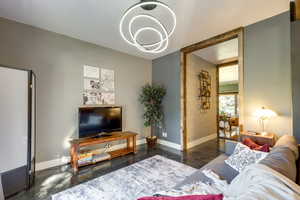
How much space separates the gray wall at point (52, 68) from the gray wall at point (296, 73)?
363cm

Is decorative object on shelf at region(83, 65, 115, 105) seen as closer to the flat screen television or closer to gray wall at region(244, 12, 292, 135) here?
the flat screen television

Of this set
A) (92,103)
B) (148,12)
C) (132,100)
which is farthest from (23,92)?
(132,100)

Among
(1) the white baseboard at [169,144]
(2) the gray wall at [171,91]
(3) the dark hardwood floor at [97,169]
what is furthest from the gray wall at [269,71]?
(1) the white baseboard at [169,144]

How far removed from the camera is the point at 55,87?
9.21 feet

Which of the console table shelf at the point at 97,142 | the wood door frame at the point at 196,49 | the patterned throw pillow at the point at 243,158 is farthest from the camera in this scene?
the wood door frame at the point at 196,49

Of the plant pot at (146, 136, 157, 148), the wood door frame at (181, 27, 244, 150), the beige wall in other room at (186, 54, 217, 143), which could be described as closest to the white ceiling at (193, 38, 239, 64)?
the beige wall in other room at (186, 54, 217, 143)

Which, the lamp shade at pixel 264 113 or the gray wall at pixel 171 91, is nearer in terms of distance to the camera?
the lamp shade at pixel 264 113

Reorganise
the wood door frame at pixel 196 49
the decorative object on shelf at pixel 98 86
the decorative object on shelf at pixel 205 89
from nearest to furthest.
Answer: the wood door frame at pixel 196 49 → the decorative object on shelf at pixel 98 86 → the decorative object on shelf at pixel 205 89

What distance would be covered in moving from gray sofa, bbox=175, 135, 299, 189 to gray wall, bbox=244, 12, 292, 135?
75 cm

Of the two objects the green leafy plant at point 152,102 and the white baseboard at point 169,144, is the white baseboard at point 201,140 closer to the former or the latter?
the white baseboard at point 169,144

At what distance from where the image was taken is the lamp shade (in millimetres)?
2389

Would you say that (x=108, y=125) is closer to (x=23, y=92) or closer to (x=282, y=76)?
(x=23, y=92)

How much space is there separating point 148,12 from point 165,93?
2372mm

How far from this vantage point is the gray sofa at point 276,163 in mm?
980
